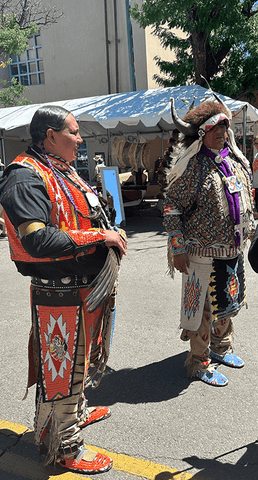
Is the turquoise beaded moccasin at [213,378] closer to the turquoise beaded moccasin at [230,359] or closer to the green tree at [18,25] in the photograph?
the turquoise beaded moccasin at [230,359]

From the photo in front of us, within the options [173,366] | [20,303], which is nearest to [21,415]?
[173,366]

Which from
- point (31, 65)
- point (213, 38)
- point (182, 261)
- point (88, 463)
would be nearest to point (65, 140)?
point (182, 261)

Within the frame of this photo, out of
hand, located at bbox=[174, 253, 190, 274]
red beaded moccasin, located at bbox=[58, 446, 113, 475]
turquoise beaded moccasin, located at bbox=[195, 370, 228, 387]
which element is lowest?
turquoise beaded moccasin, located at bbox=[195, 370, 228, 387]

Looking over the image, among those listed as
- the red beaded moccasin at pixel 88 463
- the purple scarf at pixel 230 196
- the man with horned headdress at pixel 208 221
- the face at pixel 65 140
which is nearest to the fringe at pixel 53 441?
the red beaded moccasin at pixel 88 463

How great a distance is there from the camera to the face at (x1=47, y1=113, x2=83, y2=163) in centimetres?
213

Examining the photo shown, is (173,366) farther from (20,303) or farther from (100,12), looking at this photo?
(100,12)

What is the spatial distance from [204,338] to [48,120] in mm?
2012

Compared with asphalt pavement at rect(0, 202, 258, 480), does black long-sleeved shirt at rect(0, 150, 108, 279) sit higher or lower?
higher

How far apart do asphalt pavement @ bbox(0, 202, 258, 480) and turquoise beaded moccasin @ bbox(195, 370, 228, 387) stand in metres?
0.04

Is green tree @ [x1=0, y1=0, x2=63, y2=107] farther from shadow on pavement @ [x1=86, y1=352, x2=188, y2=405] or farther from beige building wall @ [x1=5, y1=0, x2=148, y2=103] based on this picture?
shadow on pavement @ [x1=86, y1=352, x2=188, y2=405]

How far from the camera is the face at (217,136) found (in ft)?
9.39

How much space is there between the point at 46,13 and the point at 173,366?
1845cm

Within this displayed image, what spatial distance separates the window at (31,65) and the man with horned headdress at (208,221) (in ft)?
59.4

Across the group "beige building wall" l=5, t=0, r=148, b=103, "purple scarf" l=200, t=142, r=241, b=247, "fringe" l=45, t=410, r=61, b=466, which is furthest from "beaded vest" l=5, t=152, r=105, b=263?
"beige building wall" l=5, t=0, r=148, b=103
